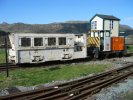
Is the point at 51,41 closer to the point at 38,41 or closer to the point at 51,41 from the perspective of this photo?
the point at 51,41

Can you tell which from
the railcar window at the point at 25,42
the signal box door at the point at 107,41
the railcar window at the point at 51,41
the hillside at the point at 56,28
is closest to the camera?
the railcar window at the point at 25,42

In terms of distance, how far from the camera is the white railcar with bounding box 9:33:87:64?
19.0 m

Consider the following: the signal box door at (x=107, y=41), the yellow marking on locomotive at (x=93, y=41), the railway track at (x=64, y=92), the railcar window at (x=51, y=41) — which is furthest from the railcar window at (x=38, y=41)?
the signal box door at (x=107, y=41)

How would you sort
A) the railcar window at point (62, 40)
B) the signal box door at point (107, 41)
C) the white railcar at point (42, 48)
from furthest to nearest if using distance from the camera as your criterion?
the signal box door at point (107, 41), the railcar window at point (62, 40), the white railcar at point (42, 48)

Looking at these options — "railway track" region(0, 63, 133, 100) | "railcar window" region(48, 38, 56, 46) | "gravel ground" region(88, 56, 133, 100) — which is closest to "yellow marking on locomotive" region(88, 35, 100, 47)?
"railcar window" region(48, 38, 56, 46)

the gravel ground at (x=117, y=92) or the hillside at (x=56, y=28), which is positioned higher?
the hillside at (x=56, y=28)

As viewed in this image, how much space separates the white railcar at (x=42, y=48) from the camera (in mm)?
18984

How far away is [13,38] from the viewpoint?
61.5 ft

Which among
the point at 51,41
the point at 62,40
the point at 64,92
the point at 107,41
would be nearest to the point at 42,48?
the point at 51,41

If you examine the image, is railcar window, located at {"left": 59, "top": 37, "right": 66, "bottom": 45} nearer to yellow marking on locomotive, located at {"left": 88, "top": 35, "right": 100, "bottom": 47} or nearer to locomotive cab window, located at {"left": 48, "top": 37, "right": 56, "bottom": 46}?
locomotive cab window, located at {"left": 48, "top": 37, "right": 56, "bottom": 46}

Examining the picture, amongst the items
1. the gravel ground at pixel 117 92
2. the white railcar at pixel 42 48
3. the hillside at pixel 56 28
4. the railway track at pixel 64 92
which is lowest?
the gravel ground at pixel 117 92

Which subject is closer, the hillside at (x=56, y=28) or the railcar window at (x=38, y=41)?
the railcar window at (x=38, y=41)

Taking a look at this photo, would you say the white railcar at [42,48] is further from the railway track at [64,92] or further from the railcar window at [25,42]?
the railway track at [64,92]

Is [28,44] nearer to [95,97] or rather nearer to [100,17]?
[95,97]
